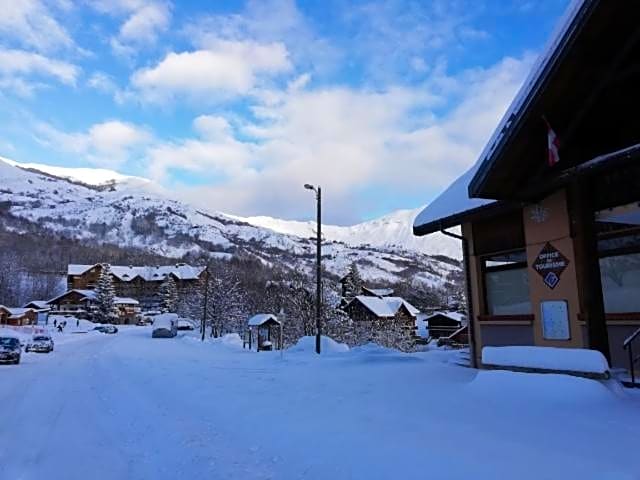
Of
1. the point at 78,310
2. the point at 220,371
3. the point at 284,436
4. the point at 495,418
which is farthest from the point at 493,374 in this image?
the point at 78,310

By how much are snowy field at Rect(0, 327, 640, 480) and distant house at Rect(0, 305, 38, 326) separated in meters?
84.5

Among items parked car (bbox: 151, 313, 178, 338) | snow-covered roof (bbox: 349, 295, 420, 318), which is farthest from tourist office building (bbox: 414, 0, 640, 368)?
parked car (bbox: 151, 313, 178, 338)

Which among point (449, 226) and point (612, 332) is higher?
point (449, 226)

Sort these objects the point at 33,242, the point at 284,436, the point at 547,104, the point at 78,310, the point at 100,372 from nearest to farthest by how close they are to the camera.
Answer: the point at 284,436 → the point at 547,104 → the point at 100,372 → the point at 78,310 → the point at 33,242

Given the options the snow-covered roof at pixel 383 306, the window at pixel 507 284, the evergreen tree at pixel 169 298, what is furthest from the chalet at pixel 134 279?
the window at pixel 507 284

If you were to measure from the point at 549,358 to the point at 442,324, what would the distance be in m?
67.9

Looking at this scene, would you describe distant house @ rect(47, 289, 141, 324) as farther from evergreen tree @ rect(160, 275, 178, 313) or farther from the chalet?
the chalet

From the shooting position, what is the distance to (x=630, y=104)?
9586 mm

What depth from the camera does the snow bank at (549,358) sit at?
26.8 ft

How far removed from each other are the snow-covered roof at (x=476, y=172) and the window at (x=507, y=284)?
5.06 ft

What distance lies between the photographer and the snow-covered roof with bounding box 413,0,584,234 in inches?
321

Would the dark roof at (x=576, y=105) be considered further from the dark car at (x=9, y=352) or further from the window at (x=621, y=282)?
the dark car at (x=9, y=352)

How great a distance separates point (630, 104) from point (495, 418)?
248 inches

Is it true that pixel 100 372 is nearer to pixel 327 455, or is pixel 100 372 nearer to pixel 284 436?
pixel 284 436
